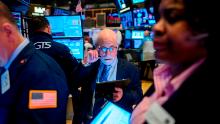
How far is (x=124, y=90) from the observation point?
2.73 metres

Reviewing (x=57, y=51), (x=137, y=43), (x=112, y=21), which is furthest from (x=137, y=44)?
(x=57, y=51)

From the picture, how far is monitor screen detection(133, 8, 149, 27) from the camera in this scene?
8124 millimetres

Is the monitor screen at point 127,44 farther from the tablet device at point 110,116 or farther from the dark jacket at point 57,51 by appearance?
the tablet device at point 110,116

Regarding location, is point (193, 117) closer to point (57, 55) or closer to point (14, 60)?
point (14, 60)

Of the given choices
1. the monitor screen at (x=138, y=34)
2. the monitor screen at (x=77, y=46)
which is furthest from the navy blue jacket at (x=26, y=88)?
the monitor screen at (x=138, y=34)

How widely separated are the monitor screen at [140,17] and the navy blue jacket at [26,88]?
21.1 ft

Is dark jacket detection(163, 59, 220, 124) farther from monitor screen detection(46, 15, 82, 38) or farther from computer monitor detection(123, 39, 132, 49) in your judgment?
computer monitor detection(123, 39, 132, 49)

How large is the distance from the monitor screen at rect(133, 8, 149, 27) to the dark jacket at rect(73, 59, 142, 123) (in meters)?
5.17

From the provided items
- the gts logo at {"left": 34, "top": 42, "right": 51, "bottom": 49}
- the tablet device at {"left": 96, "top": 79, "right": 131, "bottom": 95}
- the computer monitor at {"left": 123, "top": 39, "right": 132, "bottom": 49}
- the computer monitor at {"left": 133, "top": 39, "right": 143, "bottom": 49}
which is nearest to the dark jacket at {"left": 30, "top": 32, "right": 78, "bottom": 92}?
the gts logo at {"left": 34, "top": 42, "right": 51, "bottom": 49}

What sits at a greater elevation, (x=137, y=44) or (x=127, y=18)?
(x=127, y=18)

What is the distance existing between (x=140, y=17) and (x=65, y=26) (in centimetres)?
301

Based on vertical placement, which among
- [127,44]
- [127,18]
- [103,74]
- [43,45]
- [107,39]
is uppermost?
[127,18]

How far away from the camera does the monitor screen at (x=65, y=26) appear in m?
5.73

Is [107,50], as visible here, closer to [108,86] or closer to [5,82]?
[108,86]
